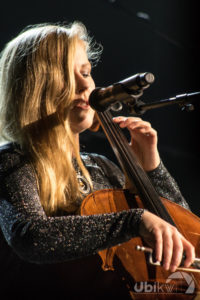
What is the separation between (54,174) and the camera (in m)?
1.37

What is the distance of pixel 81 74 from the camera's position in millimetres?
1552

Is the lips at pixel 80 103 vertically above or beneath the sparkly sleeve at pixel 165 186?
above

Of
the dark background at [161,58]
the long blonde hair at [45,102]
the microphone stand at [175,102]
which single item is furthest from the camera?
the dark background at [161,58]

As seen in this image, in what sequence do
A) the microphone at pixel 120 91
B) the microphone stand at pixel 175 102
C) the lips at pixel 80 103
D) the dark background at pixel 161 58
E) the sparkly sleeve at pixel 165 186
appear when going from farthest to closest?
the dark background at pixel 161 58, the sparkly sleeve at pixel 165 186, the lips at pixel 80 103, the microphone stand at pixel 175 102, the microphone at pixel 120 91

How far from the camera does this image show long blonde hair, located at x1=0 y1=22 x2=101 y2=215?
1.40m

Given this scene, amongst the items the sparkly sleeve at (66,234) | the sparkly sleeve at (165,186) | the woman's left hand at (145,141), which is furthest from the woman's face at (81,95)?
the sparkly sleeve at (66,234)

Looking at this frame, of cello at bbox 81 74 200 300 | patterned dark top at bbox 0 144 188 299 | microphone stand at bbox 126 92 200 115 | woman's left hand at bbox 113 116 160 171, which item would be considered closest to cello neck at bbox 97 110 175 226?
cello at bbox 81 74 200 300

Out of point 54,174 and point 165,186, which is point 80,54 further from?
point 165,186

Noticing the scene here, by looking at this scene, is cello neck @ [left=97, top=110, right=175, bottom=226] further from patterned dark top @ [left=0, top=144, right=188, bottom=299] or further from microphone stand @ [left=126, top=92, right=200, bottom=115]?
microphone stand @ [left=126, top=92, right=200, bottom=115]

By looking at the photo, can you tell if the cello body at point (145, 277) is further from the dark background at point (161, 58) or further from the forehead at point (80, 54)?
the dark background at point (161, 58)

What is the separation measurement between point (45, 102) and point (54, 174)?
31 centimetres

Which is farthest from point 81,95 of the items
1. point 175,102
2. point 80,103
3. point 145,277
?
point 145,277

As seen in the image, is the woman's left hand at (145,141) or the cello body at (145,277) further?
the woman's left hand at (145,141)

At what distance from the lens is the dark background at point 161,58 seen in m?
2.91
